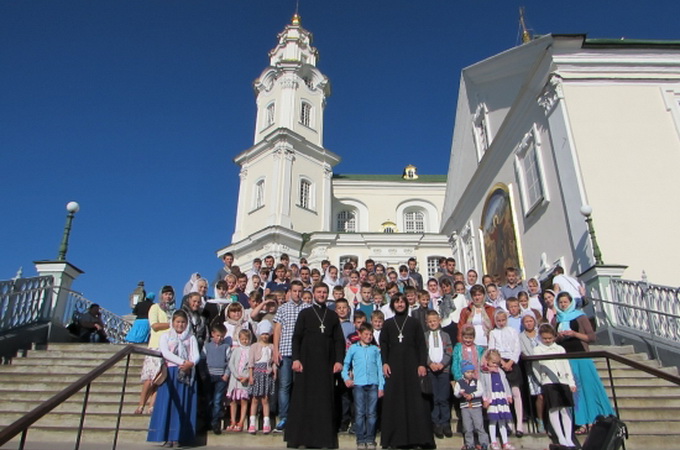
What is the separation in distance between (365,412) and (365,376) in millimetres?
396

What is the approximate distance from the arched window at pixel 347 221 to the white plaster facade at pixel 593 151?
894 inches

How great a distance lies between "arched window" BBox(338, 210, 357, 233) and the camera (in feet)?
128

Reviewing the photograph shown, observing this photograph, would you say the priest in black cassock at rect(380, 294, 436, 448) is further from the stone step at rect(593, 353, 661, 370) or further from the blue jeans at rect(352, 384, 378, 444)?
the stone step at rect(593, 353, 661, 370)

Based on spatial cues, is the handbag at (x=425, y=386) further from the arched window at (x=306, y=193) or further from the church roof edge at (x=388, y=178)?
the church roof edge at (x=388, y=178)

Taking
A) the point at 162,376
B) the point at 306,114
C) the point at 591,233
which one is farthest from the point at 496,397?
the point at 306,114

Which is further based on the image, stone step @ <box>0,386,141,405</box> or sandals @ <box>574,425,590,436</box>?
stone step @ <box>0,386,141,405</box>

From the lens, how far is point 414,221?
4044cm

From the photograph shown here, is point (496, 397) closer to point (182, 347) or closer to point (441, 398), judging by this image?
point (441, 398)

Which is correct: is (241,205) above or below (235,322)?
above

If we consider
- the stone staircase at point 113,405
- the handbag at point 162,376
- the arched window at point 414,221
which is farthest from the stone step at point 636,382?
the arched window at point 414,221

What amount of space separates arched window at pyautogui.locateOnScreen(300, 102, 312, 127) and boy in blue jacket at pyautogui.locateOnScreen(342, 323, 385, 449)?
101 ft

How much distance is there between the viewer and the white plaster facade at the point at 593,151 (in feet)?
37.1

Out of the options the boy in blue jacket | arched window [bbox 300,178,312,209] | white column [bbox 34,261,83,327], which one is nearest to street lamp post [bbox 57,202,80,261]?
white column [bbox 34,261,83,327]

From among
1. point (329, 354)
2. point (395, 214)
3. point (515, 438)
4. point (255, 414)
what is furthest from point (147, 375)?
point (395, 214)
